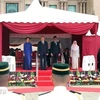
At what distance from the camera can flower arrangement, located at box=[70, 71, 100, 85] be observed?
618 inches

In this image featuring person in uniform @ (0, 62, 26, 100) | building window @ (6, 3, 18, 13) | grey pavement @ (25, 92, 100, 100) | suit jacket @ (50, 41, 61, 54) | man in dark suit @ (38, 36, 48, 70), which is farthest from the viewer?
building window @ (6, 3, 18, 13)

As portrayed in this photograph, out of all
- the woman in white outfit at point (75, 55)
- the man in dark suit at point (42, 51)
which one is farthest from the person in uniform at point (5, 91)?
the woman in white outfit at point (75, 55)

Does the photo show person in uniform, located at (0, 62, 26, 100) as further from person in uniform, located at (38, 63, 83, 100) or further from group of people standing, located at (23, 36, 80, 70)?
group of people standing, located at (23, 36, 80, 70)

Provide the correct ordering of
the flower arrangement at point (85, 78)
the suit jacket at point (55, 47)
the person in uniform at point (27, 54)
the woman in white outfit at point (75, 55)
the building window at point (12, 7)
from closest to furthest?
1. the flower arrangement at point (85, 78)
2. the person in uniform at point (27, 54)
3. the suit jacket at point (55, 47)
4. the woman in white outfit at point (75, 55)
5. the building window at point (12, 7)

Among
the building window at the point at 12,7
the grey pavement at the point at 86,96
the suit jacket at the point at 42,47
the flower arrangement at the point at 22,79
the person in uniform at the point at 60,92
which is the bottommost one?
the grey pavement at the point at 86,96

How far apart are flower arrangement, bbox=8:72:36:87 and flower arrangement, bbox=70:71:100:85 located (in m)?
1.85

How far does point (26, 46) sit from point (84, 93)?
4800 mm

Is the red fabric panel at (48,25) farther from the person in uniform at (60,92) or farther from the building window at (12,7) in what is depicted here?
the building window at (12,7)

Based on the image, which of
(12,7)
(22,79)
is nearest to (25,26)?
(22,79)

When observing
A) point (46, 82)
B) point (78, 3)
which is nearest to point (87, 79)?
point (46, 82)

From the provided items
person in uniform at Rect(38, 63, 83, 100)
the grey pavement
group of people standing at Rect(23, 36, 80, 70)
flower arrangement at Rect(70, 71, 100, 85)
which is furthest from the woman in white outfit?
person in uniform at Rect(38, 63, 83, 100)

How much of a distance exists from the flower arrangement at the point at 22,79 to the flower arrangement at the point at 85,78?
185cm

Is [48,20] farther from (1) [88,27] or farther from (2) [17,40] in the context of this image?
(2) [17,40]

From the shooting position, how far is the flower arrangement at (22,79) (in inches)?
603
